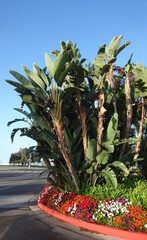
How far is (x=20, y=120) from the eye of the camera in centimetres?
889

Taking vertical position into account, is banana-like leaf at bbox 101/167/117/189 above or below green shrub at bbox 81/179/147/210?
above

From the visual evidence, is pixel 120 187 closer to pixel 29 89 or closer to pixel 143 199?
pixel 143 199

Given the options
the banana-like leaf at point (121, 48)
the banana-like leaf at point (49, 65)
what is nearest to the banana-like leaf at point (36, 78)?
the banana-like leaf at point (49, 65)

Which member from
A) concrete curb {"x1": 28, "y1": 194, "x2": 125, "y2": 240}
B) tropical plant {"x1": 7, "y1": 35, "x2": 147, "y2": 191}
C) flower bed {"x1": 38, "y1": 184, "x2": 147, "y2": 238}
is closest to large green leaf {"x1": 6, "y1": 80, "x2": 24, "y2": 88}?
tropical plant {"x1": 7, "y1": 35, "x2": 147, "y2": 191}

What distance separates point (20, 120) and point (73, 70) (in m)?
3.32

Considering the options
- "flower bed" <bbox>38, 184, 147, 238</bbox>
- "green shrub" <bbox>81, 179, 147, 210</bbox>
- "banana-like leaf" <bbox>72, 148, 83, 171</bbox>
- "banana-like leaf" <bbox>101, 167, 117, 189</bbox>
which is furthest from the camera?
"banana-like leaf" <bbox>72, 148, 83, 171</bbox>

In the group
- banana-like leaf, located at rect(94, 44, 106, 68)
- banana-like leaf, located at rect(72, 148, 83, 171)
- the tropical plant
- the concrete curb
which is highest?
banana-like leaf, located at rect(94, 44, 106, 68)

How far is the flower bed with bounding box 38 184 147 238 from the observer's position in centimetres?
498

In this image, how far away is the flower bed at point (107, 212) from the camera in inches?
196

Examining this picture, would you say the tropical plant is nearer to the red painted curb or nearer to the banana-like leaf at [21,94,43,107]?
the banana-like leaf at [21,94,43,107]

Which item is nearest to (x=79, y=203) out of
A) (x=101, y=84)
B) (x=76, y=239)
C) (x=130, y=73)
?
(x=76, y=239)

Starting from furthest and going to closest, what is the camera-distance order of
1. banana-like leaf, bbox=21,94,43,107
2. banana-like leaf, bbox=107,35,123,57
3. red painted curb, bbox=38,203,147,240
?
banana-like leaf, bbox=107,35,123,57
banana-like leaf, bbox=21,94,43,107
red painted curb, bbox=38,203,147,240

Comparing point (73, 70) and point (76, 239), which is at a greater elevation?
point (73, 70)

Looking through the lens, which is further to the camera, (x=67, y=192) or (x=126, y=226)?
(x=67, y=192)
